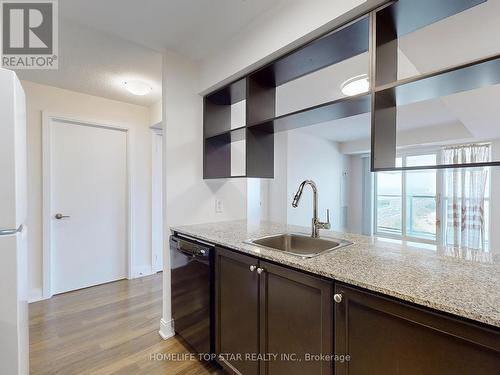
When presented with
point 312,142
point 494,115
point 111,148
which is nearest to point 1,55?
point 111,148

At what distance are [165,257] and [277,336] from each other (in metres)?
1.33

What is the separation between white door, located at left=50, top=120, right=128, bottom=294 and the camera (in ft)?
9.69

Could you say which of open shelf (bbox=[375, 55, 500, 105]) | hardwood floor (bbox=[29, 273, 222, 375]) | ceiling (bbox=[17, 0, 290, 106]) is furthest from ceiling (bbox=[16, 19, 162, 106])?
hardwood floor (bbox=[29, 273, 222, 375])

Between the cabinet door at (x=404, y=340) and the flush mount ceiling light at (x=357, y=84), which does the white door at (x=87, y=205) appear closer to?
the flush mount ceiling light at (x=357, y=84)

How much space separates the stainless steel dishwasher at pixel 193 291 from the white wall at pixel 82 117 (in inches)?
67.0

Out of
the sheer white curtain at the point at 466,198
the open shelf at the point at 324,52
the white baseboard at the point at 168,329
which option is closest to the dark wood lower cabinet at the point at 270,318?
Answer: the white baseboard at the point at 168,329

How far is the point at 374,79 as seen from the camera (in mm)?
1239

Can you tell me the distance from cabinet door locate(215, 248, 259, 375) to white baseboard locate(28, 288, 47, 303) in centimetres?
242

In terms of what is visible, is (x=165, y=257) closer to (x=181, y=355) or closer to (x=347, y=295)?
(x=181, y=355)

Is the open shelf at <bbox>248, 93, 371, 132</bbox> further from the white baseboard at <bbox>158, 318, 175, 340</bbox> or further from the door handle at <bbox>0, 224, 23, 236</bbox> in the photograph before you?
the white baseboard at <bbox>158, 318, 175, 340</bbox>

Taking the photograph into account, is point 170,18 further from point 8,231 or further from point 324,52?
point 8,231

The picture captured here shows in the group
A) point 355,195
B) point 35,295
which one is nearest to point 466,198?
point 355,195

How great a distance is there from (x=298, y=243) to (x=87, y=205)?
2768 mm

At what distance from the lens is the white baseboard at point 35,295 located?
2736 millimetres
